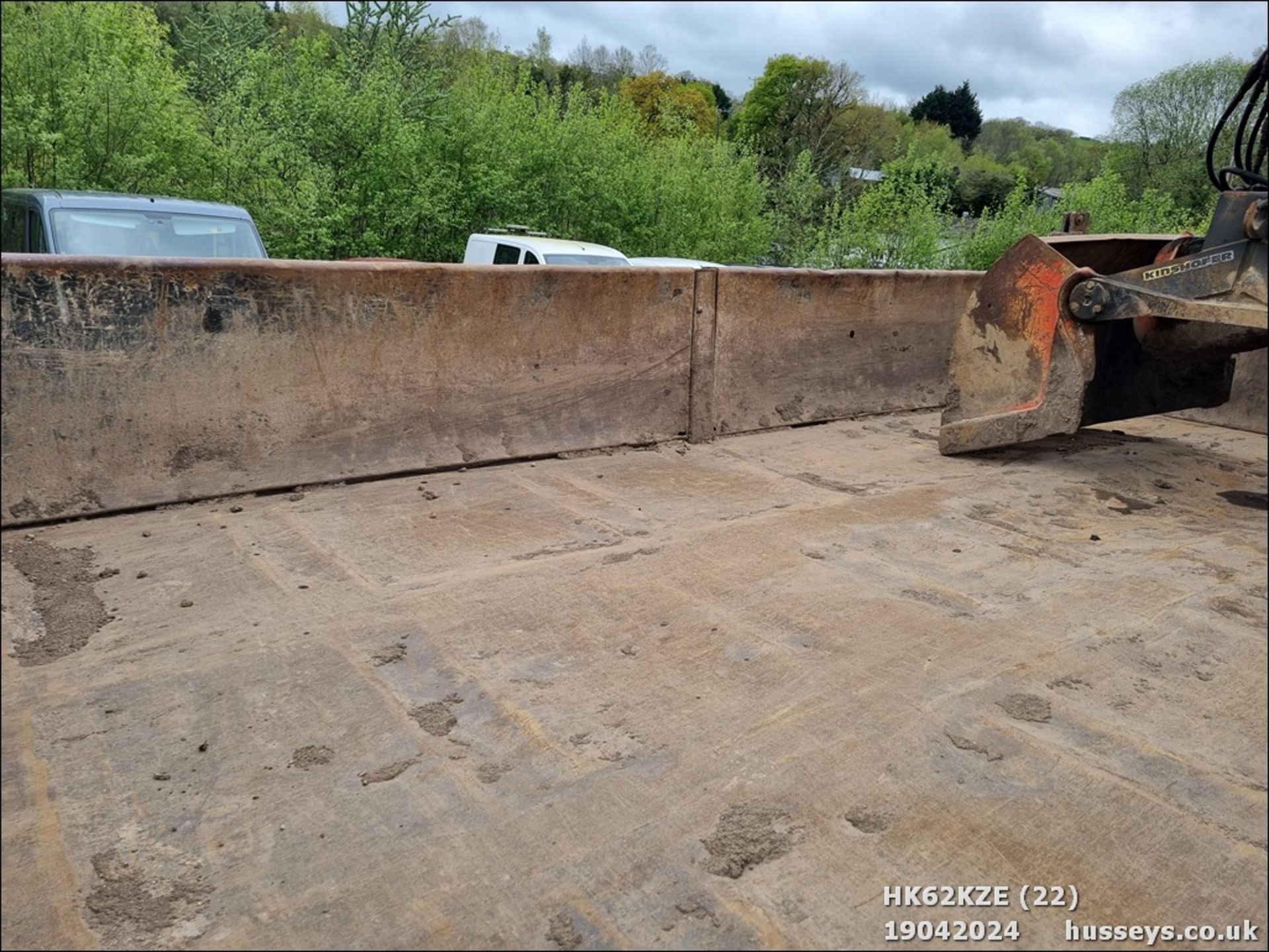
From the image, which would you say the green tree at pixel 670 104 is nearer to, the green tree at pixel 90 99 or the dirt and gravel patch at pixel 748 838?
the green tree at pixel 90 99

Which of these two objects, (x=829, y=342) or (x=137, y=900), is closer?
(x=137, y=900)

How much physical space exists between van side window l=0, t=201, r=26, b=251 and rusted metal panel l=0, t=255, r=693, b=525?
2.11 feet

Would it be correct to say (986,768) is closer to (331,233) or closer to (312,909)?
(312,909)

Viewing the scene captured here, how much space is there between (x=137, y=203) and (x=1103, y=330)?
6.30 m

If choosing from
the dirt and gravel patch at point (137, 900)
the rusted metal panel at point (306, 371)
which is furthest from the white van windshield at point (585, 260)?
the dirt and gravel patch at point (137, 900)

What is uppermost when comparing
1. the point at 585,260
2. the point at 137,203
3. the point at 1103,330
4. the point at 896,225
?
the point at 896,225

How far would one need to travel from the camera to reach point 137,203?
6.63 meters

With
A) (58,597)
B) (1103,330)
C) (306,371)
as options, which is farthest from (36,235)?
(1103,330)

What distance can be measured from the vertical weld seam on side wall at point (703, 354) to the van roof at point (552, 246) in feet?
15.8

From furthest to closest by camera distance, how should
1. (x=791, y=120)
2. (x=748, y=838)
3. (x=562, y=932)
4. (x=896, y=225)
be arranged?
1. (x=791, y=120)
2. (x=896, y=225)
3. (x=748, y=838)
4. (x=562, y=932)

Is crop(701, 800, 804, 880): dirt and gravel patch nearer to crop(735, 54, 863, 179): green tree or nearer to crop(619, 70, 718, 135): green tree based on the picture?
crop(619, 70, 718, 135): green tree

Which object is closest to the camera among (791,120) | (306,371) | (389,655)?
(389,655)

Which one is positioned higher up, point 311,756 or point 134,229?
point 134,229

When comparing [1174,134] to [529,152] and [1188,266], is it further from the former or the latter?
[1188,266]
